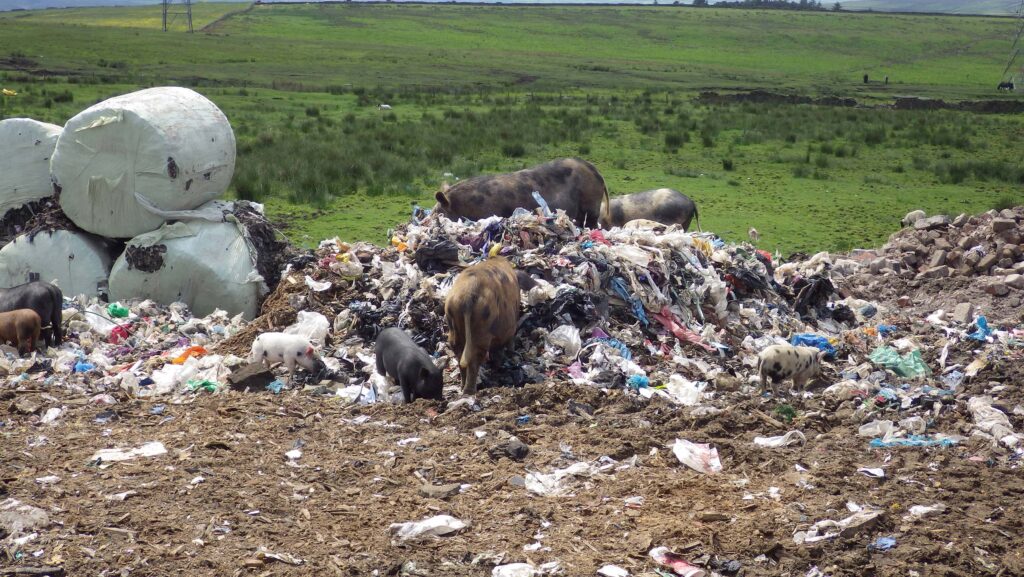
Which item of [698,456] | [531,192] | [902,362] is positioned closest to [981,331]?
[902,362]

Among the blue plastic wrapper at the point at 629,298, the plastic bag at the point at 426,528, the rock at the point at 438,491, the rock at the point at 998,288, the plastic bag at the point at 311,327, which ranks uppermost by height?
the blue plastic wrapper at the point at 629,298

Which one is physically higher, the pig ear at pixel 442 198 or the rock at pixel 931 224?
the pig ear at pixel 442 198

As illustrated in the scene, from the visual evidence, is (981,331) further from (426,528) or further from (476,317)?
(426,528)

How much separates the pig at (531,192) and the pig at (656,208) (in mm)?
578

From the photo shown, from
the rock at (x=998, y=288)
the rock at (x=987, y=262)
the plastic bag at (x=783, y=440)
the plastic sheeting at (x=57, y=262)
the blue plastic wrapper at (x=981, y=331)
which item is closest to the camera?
the plastic bag at (x=783, y=440)

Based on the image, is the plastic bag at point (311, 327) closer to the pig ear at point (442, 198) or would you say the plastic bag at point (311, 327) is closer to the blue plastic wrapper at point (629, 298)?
the blue plastic wrapper at point (629, 298)

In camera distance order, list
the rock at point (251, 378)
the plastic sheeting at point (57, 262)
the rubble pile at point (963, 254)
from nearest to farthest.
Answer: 1. the rock at point (251, 378)
2. the plastic sheeting at point (57, 262)
3. the rubble pile at point (963, 254)

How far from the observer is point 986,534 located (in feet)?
17.7

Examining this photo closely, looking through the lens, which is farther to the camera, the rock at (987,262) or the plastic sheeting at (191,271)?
the rock at (987,262)

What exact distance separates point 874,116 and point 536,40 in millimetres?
62938

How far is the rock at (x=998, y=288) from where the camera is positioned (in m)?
12.6

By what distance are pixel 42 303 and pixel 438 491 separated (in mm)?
5833

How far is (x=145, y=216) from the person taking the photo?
11.2 meters

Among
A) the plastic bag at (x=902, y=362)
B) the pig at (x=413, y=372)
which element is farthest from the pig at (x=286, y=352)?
the plastic bag at (x=902, y=362)
